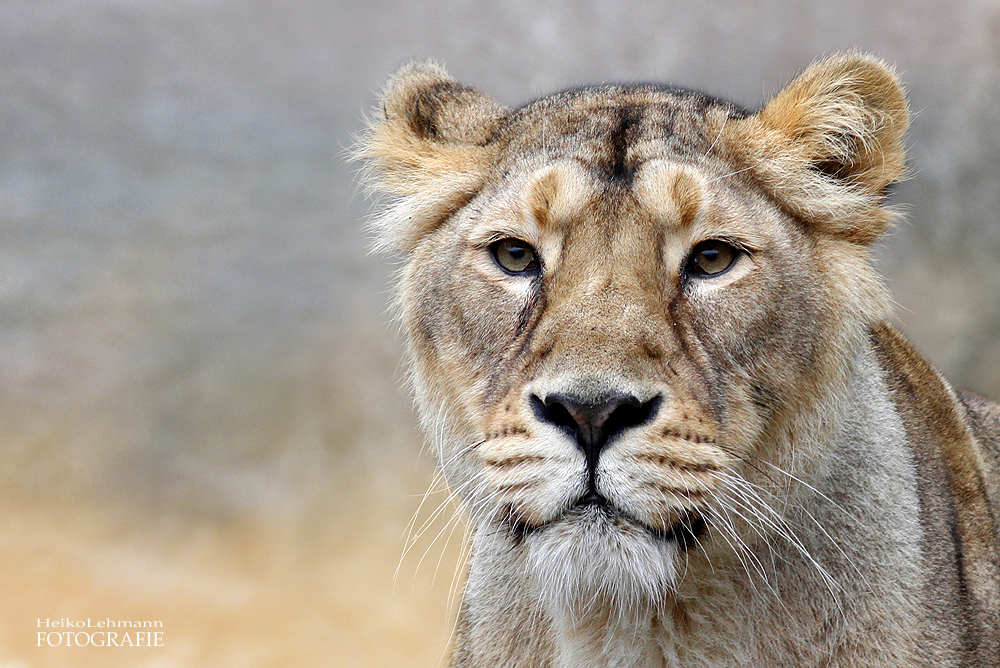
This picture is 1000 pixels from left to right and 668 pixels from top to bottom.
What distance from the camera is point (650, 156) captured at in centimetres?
286

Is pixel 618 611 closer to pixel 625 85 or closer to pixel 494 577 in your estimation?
pixel 494 577

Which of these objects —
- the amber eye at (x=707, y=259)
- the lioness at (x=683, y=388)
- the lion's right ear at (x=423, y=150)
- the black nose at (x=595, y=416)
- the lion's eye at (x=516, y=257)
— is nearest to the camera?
the black nose at (x=595, y=416)

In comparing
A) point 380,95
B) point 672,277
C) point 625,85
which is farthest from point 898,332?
point 380,95

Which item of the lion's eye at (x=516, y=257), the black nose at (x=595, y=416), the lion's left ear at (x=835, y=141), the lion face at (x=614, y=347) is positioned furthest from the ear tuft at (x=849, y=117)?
the black nose at (x=595, y=416)

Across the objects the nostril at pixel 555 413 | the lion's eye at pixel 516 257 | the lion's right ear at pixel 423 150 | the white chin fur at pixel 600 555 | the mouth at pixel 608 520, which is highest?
the lion's right ear at pixel 423 150

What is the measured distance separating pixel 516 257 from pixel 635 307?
17.2 inches

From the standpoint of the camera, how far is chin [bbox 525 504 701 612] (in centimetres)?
244

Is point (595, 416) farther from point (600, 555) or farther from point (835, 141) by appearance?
point (835, 141)

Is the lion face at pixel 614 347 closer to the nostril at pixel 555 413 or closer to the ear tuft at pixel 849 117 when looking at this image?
the nostril at pixel 555 413

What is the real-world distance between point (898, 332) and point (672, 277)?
196 cm

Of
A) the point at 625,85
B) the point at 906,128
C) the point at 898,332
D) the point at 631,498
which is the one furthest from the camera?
the point at 898,332

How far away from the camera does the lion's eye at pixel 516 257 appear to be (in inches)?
113

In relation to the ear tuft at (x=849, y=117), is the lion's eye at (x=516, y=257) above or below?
below

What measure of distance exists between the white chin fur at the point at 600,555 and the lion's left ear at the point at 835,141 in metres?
1.13
